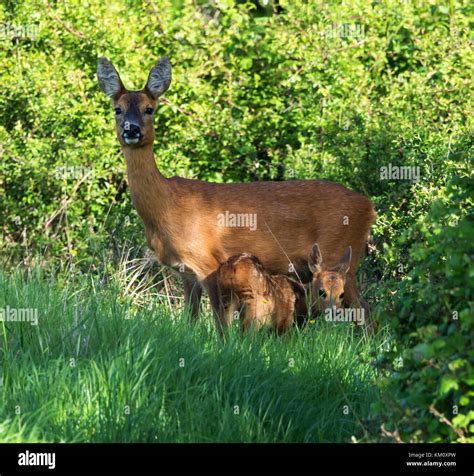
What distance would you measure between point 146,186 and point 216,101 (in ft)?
8.67

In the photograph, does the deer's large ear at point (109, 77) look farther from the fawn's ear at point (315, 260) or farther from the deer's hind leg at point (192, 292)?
the fawn's ear at point (315, 260)

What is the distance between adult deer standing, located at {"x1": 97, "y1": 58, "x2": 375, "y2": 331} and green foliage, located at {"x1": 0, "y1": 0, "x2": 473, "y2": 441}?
789 millimetres

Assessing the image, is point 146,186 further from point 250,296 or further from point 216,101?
point 216,101

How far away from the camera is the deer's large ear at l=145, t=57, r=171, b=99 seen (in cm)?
923

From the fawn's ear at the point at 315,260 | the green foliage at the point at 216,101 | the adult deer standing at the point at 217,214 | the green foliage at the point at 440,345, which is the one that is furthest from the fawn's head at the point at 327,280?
the green foliage at the point at 440,345

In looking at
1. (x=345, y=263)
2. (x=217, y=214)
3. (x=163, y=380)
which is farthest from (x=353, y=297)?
(x=163, y=380)

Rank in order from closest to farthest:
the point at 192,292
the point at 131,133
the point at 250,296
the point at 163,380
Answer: the point at 163,380
the point at 250,296
the point at 131,133
the point at 192,292

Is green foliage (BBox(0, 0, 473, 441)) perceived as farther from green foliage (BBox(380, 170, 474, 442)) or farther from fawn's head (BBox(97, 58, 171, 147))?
green foliage (BBox(380, 170, 474, 442))

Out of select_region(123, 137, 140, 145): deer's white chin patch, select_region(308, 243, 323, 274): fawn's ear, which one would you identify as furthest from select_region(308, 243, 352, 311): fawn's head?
select_region(123, 137, 140, 145): deer's white chin patch

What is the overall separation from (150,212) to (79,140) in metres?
2.66

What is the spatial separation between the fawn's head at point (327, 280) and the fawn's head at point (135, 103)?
5.40ft

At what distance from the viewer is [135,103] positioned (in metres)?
8.92

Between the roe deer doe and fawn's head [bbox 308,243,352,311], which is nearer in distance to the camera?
the roe deer doe
